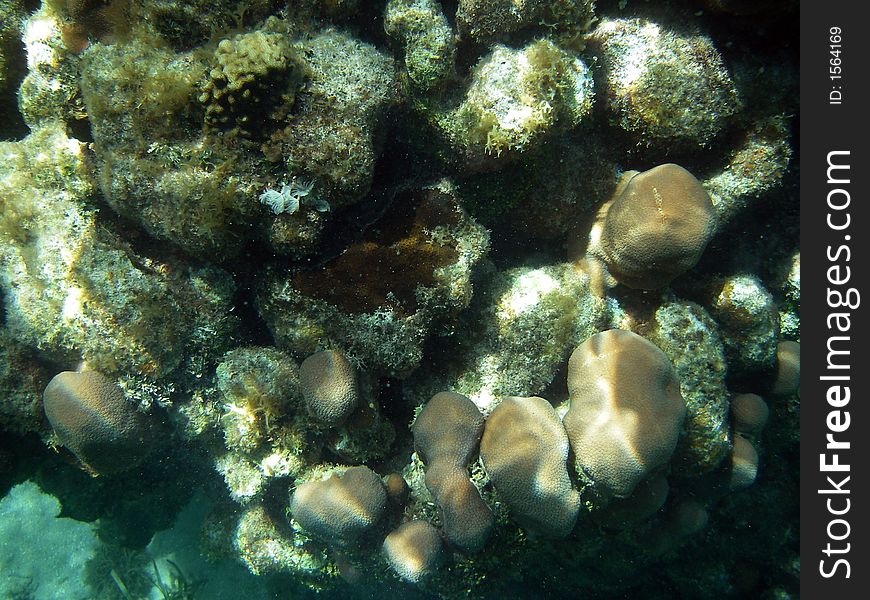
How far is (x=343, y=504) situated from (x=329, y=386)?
1033 mm

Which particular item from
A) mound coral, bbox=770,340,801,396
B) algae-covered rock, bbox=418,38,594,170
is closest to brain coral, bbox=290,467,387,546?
algae-covered rock, bbox=418,38,594,170

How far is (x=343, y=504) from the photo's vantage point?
376 centimetres

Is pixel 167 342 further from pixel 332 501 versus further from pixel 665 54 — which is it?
pixel 665 54

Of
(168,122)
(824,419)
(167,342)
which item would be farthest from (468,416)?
(168,122)

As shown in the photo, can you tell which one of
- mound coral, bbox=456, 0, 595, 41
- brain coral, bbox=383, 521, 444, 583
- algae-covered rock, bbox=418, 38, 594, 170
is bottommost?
brain coral, bbox=383, 521, 444, 583

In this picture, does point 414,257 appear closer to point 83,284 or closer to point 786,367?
point 83,284

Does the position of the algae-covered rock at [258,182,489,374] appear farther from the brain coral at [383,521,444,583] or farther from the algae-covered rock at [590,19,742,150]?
the algae-covered rock at [590,19,742,150]

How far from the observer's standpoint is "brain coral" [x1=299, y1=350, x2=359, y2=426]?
139 inches

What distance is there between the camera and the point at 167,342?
3.77m

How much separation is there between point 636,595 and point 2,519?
9373 millimetres

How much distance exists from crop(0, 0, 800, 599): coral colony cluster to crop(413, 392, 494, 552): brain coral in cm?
2

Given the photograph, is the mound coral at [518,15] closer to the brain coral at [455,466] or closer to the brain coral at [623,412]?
the brain coral at [623,412]

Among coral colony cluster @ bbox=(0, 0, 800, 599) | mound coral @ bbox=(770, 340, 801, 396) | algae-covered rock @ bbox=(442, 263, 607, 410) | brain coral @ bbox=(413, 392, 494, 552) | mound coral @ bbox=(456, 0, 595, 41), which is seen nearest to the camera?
coral colony cluster @ bbox=(0, 0, 800, 599)

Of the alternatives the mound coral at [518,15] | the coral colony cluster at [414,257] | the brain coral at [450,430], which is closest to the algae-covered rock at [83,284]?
the coral colony cluster at [414,257]
